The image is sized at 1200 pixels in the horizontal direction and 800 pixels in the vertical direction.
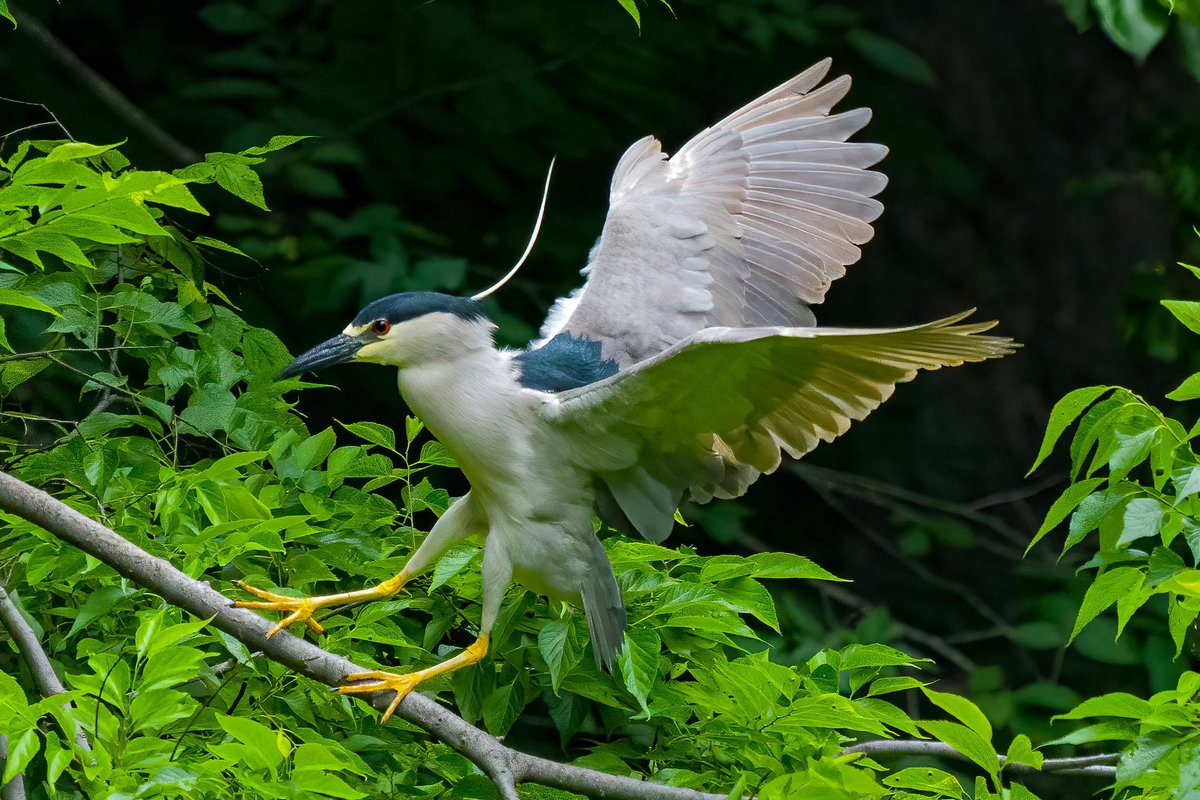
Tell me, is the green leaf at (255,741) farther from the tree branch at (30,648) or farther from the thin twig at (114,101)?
the thin twig at (114,101)

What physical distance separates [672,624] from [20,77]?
2.61m

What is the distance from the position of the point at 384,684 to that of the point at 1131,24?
2.07 meters

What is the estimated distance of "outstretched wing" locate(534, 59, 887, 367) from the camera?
2.55 m

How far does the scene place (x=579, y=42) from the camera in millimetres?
4039

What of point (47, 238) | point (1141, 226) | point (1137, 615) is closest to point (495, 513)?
A: point (47, 238)

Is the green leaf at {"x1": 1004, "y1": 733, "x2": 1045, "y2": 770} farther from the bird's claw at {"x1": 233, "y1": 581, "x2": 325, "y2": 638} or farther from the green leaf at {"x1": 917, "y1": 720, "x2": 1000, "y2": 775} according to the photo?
the bird's claw at {"x1": 233, "y1": 581, "x2": 325, "y2": 638}

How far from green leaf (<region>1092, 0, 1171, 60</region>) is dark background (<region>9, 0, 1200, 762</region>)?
1410mm

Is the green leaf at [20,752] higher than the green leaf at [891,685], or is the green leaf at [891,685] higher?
the green leaf at [20,752]

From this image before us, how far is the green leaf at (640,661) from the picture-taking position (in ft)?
5.91

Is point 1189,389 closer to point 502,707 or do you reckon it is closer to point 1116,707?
point 1116,707

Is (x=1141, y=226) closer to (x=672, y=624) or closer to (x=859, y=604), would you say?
(x=859, y=604)

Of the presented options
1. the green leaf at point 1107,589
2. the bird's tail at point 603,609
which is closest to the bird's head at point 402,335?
the bird's tail at point 603,609

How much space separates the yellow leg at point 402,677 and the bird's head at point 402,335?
441 millimetres

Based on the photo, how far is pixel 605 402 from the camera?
6.34ft
